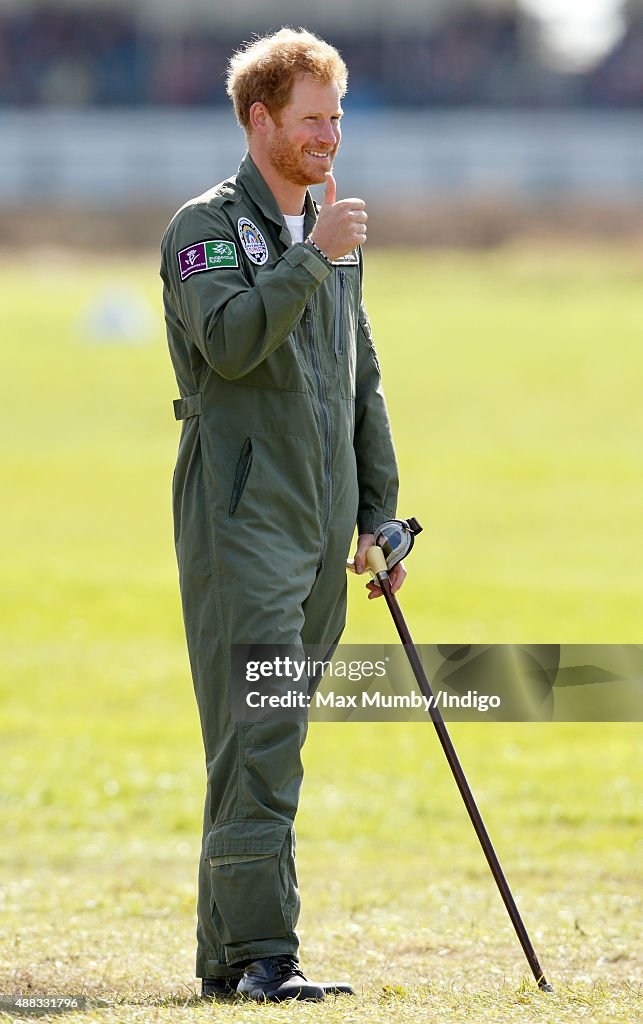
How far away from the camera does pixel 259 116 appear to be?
443 cm

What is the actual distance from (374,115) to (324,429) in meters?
59.3

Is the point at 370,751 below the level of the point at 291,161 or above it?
below

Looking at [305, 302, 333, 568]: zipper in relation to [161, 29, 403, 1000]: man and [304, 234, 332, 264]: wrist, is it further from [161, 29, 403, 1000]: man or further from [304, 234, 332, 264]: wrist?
[304, 234, 332, 264]: wrist

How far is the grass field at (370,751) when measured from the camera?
193 inches

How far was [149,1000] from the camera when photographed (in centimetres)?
435

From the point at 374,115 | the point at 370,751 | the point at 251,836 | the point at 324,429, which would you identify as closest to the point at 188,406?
the point at 324,429

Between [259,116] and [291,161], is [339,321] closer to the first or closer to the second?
[291,161]

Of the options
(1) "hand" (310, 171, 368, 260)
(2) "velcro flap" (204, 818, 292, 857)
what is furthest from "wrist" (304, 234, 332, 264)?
(2) "velcro flap" (204, 818, 292, 857)

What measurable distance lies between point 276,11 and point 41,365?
38476mm

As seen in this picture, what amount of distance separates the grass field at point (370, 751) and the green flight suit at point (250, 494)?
1.20ft

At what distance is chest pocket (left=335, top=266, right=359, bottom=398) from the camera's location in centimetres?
454

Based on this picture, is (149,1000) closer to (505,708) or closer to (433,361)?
(505,708)

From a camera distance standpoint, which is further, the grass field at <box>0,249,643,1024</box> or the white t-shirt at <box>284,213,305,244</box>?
the grass field at <box>0,249,643,1024</box>

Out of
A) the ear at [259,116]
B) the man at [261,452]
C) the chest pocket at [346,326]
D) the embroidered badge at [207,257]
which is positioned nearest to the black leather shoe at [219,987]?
the man at [261,452]
